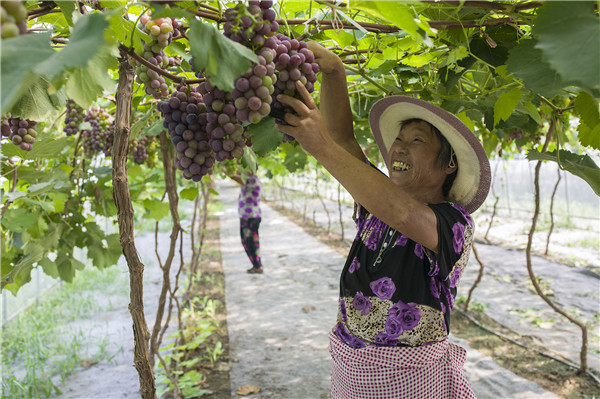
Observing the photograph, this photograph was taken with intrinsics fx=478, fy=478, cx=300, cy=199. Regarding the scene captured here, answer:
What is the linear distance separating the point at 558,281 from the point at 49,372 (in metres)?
6.23

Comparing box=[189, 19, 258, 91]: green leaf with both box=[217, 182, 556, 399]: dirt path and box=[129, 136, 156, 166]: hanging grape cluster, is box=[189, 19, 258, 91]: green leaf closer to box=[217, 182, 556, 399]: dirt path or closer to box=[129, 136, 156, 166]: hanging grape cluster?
box=[129, 136, 156, 166]: hanging grape cluster

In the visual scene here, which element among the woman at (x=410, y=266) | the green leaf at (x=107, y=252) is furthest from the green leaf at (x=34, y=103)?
the green leaf at (x=107, y=252)

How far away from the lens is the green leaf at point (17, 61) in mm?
469

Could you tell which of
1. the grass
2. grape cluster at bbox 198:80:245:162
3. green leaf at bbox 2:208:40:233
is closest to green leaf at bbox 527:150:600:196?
grape cluster at bbox 198:80:245:162

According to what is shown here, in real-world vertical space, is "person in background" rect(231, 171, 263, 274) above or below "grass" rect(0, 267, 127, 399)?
above

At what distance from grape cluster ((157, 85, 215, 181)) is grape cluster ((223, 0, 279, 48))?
0.94 feet

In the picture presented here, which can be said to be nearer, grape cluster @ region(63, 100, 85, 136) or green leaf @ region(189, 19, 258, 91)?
green leaf @ region(189, 19, 258, 91)

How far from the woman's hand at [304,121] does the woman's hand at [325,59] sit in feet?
0.76

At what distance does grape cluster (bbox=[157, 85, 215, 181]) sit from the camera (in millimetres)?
1070

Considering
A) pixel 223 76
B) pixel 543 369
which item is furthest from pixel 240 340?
pixel 223 76

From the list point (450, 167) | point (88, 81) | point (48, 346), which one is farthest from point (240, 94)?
point (48, 346)

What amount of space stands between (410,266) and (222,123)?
0.95 meters

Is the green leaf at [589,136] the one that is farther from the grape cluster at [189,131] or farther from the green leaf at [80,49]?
the green leaf at [80,49]

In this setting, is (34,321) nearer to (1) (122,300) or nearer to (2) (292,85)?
(1) (122,300)
